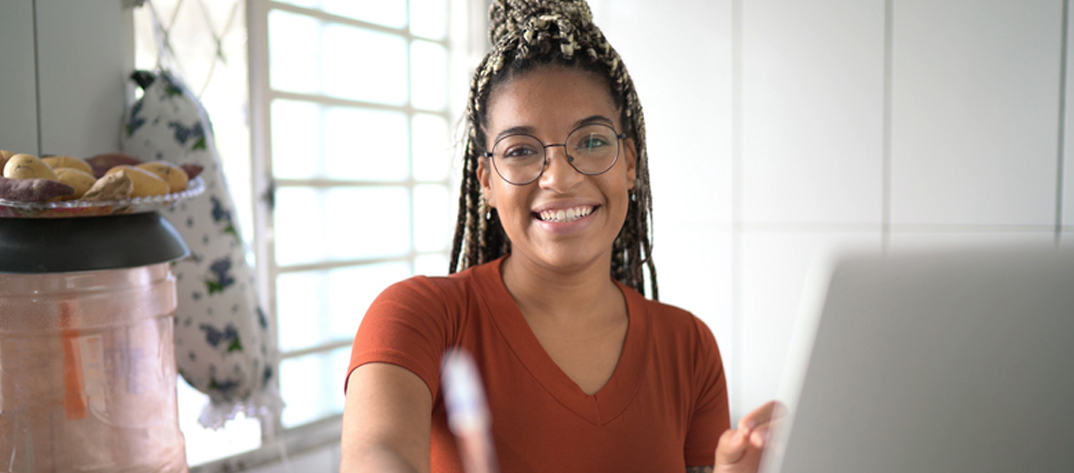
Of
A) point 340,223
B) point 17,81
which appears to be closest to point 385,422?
point 17,81

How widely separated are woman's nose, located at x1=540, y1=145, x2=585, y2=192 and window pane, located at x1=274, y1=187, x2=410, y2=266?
58.5 inches

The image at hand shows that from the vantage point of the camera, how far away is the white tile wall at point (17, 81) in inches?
53.6

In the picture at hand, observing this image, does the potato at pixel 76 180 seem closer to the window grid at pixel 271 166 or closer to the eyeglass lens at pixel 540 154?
the eyeglass lens at pixel 540 154

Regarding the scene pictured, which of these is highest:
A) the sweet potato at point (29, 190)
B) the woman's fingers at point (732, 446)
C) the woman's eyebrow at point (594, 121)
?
the woman's eyebrow at point (594, 121)

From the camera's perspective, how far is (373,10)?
260 centimetres

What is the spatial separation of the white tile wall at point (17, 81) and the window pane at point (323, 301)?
3.17 ft

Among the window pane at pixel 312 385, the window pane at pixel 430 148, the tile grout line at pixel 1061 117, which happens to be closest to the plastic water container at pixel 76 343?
the window pane at pixel 312 385

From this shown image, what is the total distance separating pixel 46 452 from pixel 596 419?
2.68ft

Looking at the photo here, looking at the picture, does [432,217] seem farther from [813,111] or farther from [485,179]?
[485,179]

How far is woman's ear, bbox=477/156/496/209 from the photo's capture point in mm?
1155

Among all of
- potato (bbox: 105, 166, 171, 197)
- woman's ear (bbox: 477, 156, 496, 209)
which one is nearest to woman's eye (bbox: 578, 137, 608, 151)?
woman's ear (bbox: 477, 156, 496, 209)

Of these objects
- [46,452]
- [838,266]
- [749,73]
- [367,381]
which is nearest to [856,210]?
[749,73]

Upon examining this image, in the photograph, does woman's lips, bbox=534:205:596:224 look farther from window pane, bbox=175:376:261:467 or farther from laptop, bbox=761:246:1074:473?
window pane, bbox=175:376:261:467

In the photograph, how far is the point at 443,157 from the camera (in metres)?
2.95
